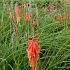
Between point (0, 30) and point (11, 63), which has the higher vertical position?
point (0, 30)

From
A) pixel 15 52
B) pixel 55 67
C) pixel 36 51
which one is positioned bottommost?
pixel 55 67

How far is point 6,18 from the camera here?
11.3 feet

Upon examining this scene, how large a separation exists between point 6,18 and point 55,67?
134cm

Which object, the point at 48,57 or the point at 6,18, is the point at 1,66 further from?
the point at 6,18

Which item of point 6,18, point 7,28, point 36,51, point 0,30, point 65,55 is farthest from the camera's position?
point 6,18

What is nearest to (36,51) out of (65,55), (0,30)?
(65,55)

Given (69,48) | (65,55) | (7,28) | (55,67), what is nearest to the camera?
(55,67)

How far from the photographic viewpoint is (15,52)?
2383 mm

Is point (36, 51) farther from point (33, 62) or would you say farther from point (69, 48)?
point (69, 48)

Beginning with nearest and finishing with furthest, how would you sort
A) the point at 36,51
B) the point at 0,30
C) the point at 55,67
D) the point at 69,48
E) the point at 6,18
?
the point at 36,51 < the point at 55,67 < the point at 69,48 < the point at 0,30 < the point at 6,18

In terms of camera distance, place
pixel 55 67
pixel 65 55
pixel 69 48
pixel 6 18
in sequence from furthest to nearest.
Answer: pixel 6 18, pixel 69 48, pixel 65 55, pixel 55 67

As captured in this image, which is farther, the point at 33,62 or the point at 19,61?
the point at 19,61

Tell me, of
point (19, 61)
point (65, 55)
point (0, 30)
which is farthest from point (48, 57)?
point (0, 30)

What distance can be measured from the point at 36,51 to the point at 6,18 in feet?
6.60
